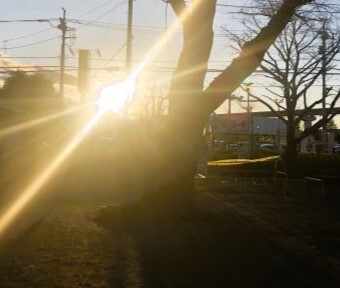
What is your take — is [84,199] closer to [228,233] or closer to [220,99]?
[220,99]

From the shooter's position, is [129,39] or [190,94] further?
[129,39]

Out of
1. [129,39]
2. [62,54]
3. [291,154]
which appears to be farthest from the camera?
[62,54]

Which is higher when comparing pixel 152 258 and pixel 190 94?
pixel 190 94

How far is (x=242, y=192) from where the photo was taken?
817 inches

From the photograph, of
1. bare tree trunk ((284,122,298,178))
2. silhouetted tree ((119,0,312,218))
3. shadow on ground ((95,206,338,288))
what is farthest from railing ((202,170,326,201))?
shadow on ground ((95,206,338,288))

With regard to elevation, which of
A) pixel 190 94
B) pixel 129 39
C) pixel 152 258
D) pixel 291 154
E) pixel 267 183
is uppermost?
pixel 129 39

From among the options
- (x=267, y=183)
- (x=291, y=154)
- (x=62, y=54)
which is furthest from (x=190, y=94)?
(x=62, y=54)

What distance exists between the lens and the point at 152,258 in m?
9.10

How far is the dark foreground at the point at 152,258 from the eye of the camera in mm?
7680

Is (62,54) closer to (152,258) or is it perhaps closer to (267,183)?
(267,183)

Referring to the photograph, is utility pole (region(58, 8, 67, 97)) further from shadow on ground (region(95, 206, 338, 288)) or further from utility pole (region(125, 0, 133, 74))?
shadow on ground (region(95, 206, 338, 288))

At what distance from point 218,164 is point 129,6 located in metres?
11.7

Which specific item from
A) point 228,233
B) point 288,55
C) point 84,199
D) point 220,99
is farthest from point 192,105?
point 288,55

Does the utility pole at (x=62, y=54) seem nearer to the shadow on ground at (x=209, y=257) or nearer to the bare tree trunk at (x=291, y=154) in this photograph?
the bare tree trunk at (x=291, y=154)
